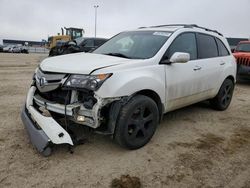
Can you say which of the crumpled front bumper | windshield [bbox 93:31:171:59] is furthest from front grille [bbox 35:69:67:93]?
windshield [bbox 93:31:171:59]

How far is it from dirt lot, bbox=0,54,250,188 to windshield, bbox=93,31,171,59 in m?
1.36

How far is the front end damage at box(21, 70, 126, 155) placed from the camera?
125 inches

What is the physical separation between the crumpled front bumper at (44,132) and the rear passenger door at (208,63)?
2750 mm

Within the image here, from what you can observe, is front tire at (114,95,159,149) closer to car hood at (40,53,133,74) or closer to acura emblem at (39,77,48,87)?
car hood at (40,53,133,74)

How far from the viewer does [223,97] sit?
5.77m

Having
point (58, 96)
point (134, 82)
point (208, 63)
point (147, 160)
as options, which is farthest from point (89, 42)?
point (147, 160)

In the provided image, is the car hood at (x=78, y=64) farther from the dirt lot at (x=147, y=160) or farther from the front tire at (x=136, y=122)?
the dirt lot at (x=147, y=160)

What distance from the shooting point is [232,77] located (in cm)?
586

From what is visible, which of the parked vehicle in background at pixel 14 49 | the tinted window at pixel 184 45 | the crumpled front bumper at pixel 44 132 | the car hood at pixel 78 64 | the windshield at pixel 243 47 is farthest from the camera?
the parked vehicle in background at pixel 14 49

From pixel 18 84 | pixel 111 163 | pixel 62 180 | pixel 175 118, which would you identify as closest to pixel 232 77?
pixel 175 118

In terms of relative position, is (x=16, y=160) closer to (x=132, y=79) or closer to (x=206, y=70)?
(x=132, y=79)

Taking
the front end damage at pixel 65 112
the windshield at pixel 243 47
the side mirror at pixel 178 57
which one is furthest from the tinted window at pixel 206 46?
the windshield at pixel 243 47

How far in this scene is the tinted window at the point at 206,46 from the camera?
4859 millimetres

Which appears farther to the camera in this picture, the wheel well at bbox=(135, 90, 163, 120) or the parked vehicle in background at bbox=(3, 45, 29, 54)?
the parked vehicle in background at bbox=(3, 45, 29, 54)
